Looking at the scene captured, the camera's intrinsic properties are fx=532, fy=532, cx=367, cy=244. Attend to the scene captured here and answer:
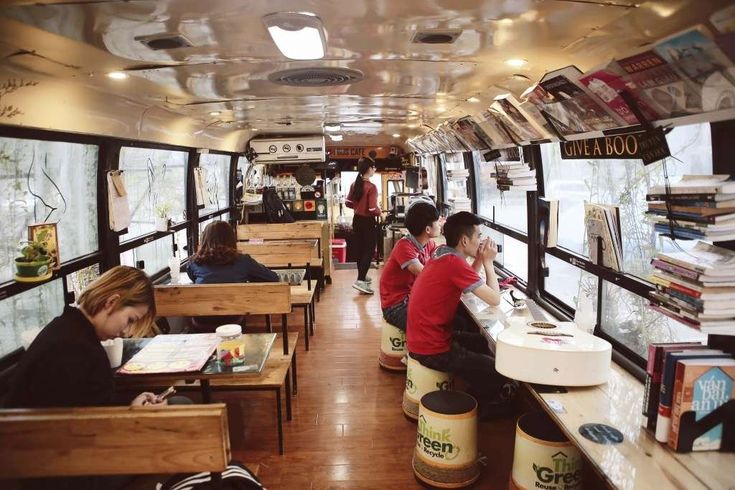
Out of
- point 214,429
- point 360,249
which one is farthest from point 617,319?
point 360,249

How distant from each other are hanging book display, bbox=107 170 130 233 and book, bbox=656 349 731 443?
3985mm

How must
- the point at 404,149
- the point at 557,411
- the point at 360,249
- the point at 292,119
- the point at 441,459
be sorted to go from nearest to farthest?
the point at 557,411 < the point at 441,459 < the point at 292,119 < the point at 360,249 < the point at 404,149

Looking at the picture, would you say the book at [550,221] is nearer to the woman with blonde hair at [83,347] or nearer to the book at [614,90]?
the book at [614,90]

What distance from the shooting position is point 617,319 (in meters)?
3.39

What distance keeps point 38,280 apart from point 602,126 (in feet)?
11.1

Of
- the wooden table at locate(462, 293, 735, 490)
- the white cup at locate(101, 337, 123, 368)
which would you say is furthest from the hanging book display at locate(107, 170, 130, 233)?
the wooden table at locate(462, 293, 735, 490)

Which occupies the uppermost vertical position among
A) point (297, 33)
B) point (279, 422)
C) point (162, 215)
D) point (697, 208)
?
point (297, 33)

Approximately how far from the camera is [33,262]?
3170 mm

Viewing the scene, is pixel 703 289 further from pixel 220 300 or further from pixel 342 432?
pixel 220 300

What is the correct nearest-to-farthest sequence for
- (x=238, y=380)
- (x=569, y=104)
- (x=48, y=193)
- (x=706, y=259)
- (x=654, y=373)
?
(x=706, y=259)
(x=654, y=373)
(x=569, y=104)
(x=238, y=380)
(x=48, y=193)

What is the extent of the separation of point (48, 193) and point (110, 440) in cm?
249

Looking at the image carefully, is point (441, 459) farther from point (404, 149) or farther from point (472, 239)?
point (404, 149)

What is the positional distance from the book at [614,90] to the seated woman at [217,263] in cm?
312

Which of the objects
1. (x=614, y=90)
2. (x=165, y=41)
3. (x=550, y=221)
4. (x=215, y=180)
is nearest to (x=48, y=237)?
(x=165, y=41)
